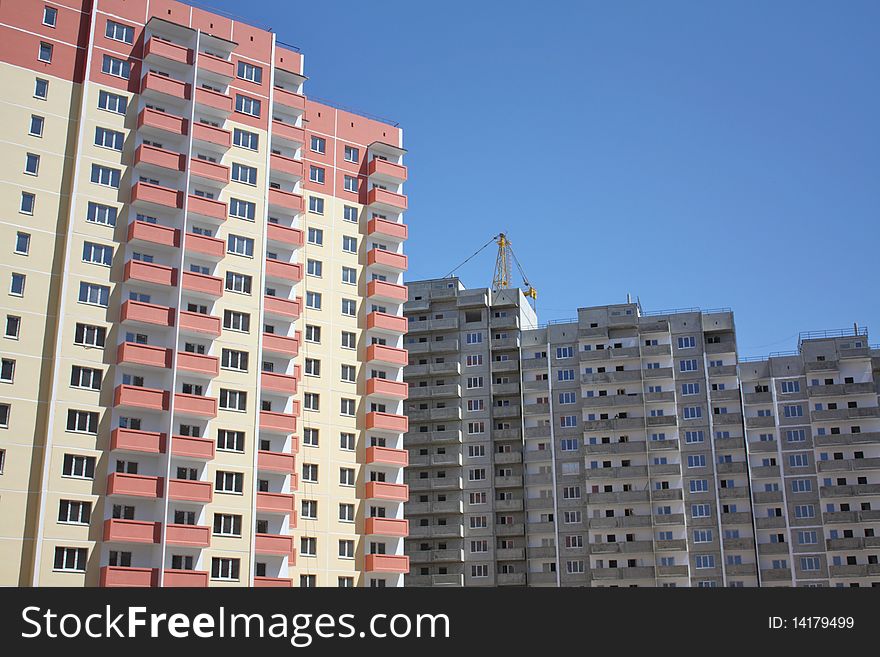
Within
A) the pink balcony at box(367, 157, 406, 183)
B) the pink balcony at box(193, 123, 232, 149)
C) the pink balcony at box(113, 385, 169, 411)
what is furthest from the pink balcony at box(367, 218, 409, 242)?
the pink balcony at box(113, 385, 169, 411)

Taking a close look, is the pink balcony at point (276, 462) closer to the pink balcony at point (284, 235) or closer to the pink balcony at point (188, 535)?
the pink balcony at point (188, 535)

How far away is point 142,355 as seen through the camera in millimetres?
70438

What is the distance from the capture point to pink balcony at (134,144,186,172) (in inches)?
2950

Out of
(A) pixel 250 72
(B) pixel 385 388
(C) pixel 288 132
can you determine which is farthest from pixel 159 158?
(B) pixel 385 388

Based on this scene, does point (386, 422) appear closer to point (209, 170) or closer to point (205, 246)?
point (205, 246)

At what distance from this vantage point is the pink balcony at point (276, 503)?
74.1 meters

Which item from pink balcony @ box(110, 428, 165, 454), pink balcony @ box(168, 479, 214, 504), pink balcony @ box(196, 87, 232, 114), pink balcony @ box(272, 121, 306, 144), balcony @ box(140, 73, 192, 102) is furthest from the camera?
pink balcony @ box(272, 121, 306, 144)

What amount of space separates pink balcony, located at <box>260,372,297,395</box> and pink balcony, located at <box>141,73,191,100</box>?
2346 centimetres

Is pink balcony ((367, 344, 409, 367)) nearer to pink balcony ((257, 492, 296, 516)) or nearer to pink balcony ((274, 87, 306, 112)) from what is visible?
pink balcony ((257, 492, 296, 516))

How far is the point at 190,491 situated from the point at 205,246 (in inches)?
752

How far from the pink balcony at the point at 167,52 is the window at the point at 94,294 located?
19687 millimetres
